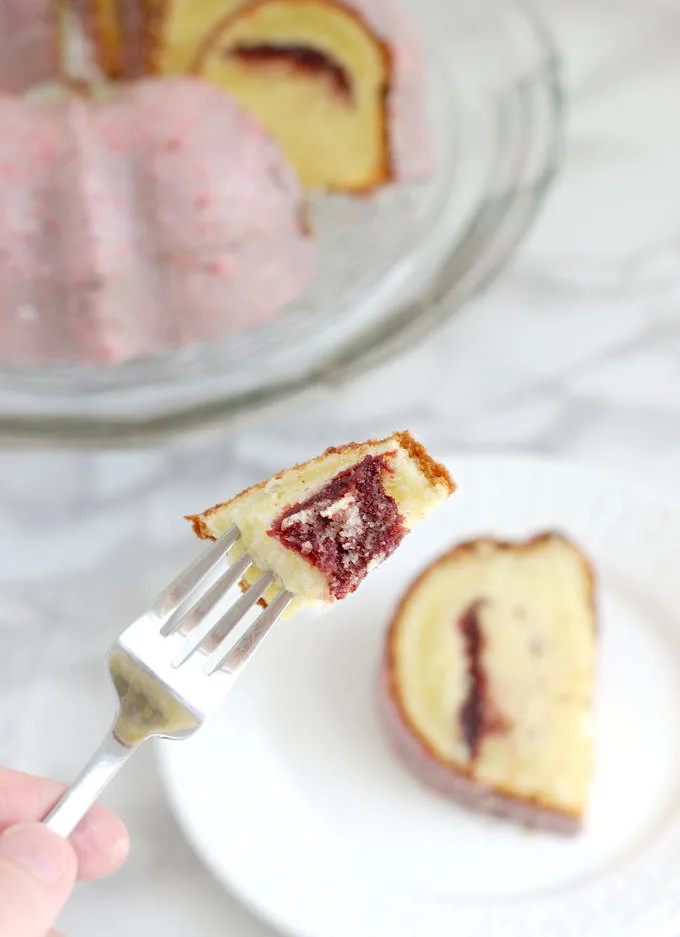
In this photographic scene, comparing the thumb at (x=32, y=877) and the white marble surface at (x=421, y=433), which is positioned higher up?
the white marble surface at (x=421, y=433)

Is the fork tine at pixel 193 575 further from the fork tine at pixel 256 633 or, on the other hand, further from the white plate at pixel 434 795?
the white plate at pixel 434 795

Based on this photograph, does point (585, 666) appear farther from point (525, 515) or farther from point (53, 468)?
point (53, 468)

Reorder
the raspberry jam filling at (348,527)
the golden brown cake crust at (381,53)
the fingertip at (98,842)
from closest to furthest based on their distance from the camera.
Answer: the raspberry jam filling at (348,527)
the fingertip at (98,842)
the golden brown cake crust at (381,53)

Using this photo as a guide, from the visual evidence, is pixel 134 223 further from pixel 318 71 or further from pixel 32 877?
pixel 32 877

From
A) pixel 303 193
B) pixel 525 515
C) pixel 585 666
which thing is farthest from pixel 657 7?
pixel 585 666

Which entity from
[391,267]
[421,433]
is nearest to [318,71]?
[391,267]

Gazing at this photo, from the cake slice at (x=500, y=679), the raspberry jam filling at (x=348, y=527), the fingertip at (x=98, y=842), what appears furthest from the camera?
the cake slice at (x=500, y=679)

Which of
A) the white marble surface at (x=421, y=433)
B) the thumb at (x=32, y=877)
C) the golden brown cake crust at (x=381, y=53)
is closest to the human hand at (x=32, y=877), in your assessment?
the thumb at (x=32, y=877)
